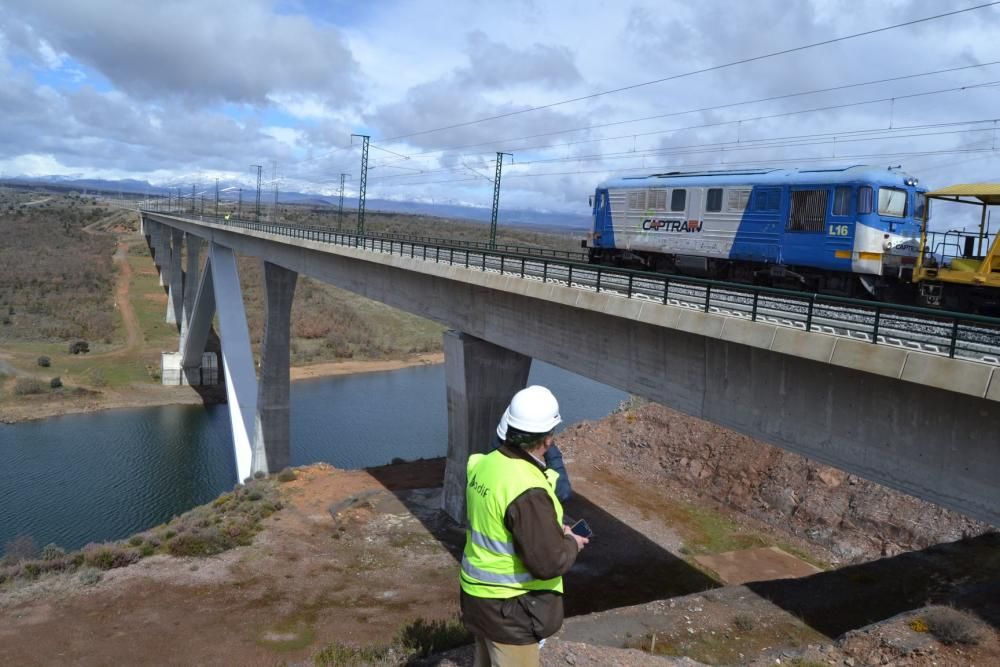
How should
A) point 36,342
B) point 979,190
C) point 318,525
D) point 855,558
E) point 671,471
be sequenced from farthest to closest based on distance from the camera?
1. point 36,342
2. point 671,471
3. point 318,525
4. point 855,558
5. point 979,190

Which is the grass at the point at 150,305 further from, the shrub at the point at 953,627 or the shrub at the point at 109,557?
the shrub at the point at 953,627

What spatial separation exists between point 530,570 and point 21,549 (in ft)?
86.8

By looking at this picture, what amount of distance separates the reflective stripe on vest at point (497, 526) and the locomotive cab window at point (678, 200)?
15538 mm

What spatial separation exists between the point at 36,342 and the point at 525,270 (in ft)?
176

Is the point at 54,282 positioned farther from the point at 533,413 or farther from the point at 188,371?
the point at 533,413

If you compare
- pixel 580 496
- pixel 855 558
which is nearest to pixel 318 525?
pixel 580 496

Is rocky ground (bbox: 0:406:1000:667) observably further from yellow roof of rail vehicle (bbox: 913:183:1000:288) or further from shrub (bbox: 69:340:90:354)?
shrub (bbox: 69:340:90:354)

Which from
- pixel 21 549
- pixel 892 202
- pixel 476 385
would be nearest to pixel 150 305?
pixel 21 549

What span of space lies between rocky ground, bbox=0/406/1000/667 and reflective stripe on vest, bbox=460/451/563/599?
4077 millimetres

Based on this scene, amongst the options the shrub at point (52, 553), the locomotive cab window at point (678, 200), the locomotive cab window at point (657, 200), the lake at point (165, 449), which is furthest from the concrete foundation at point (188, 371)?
the locomotive cab window at point (678, 200)

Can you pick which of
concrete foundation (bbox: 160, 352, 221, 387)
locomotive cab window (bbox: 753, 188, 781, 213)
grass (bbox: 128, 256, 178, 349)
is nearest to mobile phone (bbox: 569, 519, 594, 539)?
locomotive cab window (bbox: 753, 188, 781, 213)

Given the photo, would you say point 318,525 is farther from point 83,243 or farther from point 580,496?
point 83,243

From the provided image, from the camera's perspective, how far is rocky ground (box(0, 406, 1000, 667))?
12.7 metres

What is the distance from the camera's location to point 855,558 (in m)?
21.0
